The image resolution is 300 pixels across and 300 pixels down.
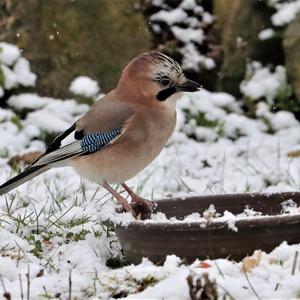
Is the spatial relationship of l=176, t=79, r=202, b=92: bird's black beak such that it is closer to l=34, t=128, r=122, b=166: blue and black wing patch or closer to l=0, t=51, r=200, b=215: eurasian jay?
l=0, t=51, r=200, b=215: eurasian jay

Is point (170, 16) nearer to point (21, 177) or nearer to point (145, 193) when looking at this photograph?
point (145, 193)

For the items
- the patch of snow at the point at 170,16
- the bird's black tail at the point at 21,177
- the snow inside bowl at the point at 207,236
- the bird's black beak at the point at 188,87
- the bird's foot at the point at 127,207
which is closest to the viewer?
the snow inside bowl at the point at 207,236

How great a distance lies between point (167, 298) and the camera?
2992 mm

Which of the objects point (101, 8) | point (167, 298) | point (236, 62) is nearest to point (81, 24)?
point (101, 8)

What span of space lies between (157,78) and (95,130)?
0.41 metres

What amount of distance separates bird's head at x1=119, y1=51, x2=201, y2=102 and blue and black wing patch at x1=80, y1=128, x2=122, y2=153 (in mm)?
269

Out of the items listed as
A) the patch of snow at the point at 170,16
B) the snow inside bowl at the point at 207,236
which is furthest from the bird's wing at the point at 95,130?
the patch of snow at the point at 170,16

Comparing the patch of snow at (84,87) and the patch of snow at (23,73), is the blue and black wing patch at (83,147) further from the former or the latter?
the patch of snow at (23,73)

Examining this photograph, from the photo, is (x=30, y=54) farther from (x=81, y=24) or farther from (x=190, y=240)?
(x=190, y=240)

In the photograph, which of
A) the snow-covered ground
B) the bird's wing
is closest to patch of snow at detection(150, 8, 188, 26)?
the snow-covered ground

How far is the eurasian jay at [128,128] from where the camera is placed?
13.7 ft

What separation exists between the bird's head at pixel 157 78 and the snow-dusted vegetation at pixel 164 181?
64 centimetres

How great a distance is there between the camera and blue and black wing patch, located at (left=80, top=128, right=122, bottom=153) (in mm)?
4176

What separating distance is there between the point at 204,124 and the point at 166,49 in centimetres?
88
